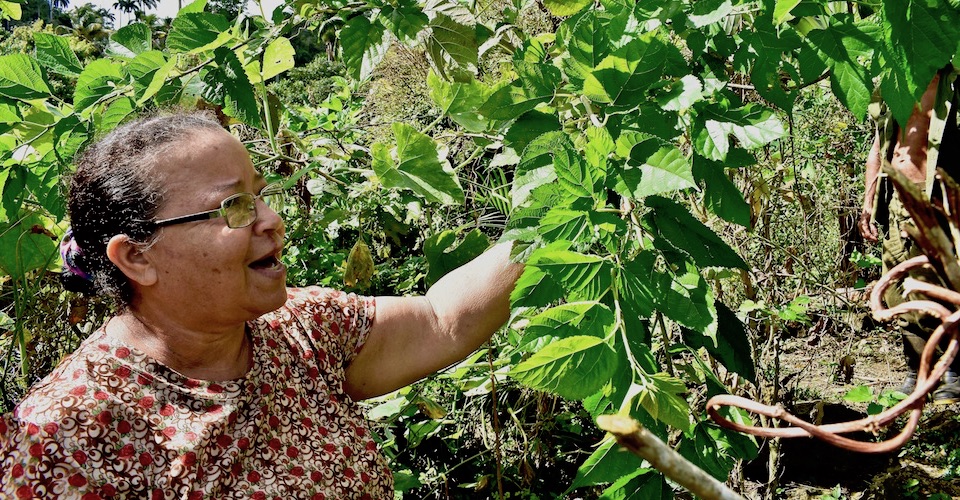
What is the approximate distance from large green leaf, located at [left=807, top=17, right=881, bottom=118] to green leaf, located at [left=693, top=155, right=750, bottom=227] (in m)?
0.19

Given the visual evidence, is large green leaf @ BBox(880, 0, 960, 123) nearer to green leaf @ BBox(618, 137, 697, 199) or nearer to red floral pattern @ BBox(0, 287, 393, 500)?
green leaf @ BBox(618, 137, 697, 199)

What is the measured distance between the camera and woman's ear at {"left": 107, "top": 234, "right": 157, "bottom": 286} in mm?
1729

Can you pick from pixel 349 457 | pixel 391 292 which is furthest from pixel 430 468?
pixel 349 457

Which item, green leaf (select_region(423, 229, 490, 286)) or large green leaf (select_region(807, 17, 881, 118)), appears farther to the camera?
green leaf (select_region(423, 229, 490, 286))

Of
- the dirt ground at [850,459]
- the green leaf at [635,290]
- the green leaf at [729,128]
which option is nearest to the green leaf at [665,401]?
the green leaf at [635,290]

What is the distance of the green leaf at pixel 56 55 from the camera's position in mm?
1707

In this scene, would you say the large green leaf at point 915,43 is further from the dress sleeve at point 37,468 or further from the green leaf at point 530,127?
the dress sleeve at point 37,468

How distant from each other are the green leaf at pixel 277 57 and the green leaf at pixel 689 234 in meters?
0.88

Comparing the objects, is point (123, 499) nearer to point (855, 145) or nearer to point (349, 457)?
point (349, 457)

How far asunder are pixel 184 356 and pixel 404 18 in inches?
33.2

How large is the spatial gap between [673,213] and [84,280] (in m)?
1.36

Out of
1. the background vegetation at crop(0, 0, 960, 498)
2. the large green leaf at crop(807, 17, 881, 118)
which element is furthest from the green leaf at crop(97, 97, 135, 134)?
the large green leaf at crop(807, 17, 881, 118)

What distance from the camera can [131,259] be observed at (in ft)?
5.71

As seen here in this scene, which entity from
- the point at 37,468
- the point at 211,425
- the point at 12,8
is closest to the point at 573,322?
the point at 211,425
